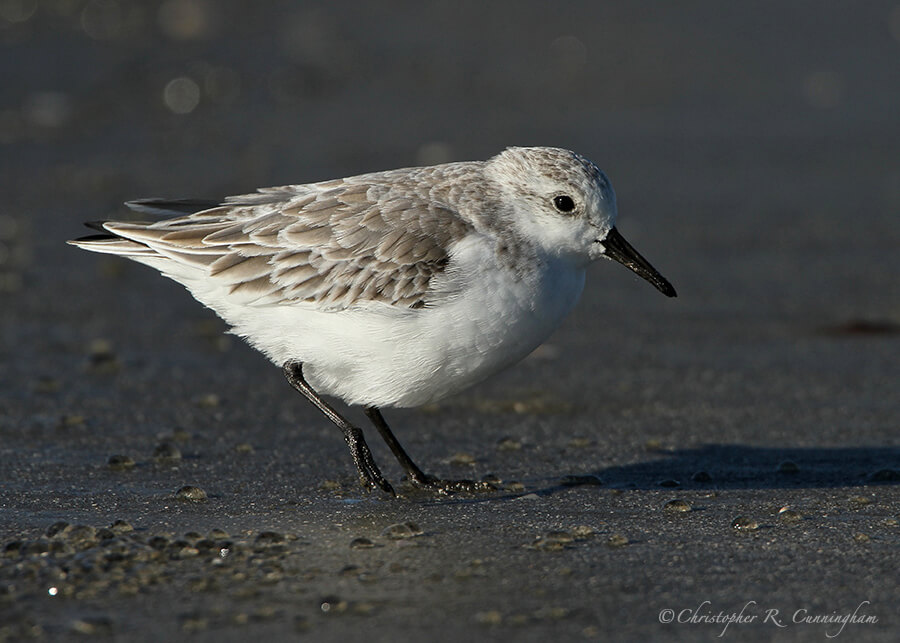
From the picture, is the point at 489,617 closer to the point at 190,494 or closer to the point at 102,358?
the point at 190,494

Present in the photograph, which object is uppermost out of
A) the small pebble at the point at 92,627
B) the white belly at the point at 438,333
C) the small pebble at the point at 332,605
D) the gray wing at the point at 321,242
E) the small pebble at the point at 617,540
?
the gray wing at the point at 321,242

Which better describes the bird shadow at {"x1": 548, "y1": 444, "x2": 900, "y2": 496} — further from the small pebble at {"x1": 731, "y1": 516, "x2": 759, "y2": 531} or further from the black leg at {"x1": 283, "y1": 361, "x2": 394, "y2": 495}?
the black leg at {"x1": 283, "y1": 361, "x2": 394, "y2": 495}

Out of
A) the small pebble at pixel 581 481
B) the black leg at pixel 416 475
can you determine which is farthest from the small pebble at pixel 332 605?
the small pebble at pixel 581 481

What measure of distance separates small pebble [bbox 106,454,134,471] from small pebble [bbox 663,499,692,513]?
7.75 feet

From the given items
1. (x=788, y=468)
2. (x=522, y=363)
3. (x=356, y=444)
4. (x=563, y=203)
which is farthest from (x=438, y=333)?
(x=522, y=363)

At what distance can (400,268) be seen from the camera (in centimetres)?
520

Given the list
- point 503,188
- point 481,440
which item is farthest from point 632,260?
point 481,440

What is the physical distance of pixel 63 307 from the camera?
307 inches

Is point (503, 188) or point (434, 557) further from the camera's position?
point (503, 188)

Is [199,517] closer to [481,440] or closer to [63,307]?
[481,440]

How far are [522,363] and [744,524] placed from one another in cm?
271

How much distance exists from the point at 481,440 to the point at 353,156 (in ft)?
17.3

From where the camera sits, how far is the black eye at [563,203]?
5.38 m

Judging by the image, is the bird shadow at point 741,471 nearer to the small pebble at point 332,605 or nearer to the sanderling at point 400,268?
the sanderling at point 400,268
